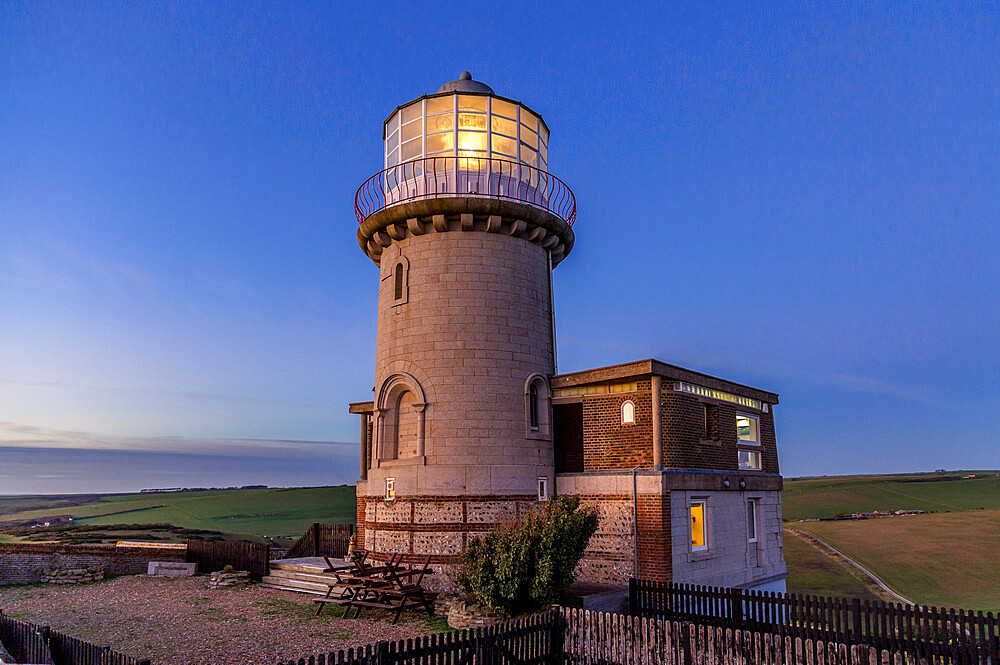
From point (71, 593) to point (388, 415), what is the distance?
37.7ft

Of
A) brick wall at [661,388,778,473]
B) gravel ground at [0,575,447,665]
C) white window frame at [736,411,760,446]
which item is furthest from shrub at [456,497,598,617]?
white window frame at [736,411,760,446]

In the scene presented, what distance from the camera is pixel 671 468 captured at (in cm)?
1712

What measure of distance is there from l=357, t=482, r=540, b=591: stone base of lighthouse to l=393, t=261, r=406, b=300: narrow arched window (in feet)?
20.2

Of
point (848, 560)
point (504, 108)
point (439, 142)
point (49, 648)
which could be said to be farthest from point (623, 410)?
point (848, 560)

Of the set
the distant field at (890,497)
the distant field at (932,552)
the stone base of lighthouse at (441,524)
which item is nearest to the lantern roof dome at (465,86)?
the stone base of lighthouse at (441,524)

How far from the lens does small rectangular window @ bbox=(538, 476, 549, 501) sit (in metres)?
18.7

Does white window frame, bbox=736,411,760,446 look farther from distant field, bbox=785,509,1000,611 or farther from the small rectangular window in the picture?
distant field, bbox=785,509,1000,611

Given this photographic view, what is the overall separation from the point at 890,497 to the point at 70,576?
10944cm

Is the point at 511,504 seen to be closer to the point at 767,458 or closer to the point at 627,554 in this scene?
the point at 627,554

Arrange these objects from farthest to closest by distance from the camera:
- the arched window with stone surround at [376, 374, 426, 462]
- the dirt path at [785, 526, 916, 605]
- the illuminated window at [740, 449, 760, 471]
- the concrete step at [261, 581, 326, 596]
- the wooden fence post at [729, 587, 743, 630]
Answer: the dirt path at [785, 526, 916, 605], the illuminated window at [740, 449, 760, 471], the arched window with stone surround at [376, 374, 426, 462], the concrete step at [261, 581, 326, 596], the wooden fence post at [729, 587, 743, 630]

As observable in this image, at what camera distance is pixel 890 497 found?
99.7m

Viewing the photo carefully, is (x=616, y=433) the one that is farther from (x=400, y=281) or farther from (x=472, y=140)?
(x=472, y=140)

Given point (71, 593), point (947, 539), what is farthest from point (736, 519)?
point (947, 539)

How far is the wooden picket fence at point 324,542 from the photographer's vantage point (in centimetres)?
2453
